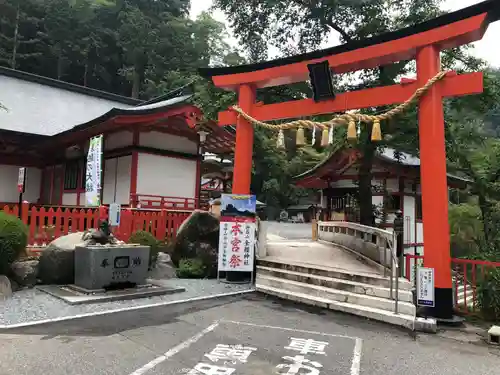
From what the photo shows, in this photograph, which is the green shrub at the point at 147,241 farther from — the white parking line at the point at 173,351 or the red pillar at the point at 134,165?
the white parking line at the point at 173,351

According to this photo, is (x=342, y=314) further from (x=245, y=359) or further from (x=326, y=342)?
(x=245, y=359)

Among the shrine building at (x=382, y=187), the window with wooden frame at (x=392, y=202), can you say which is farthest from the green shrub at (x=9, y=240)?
the window with wooden frame at (x=392, y=202)

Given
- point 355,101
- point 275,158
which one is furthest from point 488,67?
point 275,158

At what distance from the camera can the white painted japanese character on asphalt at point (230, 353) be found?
4.37 meters

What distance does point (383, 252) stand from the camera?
916cm

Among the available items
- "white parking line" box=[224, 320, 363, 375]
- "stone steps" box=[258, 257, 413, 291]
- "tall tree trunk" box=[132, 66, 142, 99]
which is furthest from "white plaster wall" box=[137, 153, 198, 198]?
"tall tree trunk" box=[132, 66, 142, 99]

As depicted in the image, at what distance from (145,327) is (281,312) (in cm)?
248

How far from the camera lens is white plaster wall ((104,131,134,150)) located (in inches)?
543

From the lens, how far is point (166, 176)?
46.9 ft

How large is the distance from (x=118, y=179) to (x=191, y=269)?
615 centimetres

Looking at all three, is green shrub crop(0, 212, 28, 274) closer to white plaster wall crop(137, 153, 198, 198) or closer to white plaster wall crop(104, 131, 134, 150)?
white plaster wall crop(137, 153, 198, 198)

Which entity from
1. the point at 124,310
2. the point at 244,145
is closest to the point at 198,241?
the point at 244,145

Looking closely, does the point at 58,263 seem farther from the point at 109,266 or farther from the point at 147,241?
the point at 147,241

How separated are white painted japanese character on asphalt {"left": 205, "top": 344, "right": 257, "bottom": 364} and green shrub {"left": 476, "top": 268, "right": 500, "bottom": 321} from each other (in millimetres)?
4405
